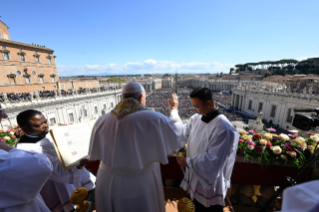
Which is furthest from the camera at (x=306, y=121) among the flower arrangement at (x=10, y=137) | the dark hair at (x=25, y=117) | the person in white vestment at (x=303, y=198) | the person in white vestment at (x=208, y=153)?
the flower arrangement at (x=10, y=137)

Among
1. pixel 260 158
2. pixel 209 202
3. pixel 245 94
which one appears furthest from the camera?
pixel 245 94

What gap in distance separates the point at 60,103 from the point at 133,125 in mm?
22275

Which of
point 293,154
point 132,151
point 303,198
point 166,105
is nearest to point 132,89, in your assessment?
point 132,151

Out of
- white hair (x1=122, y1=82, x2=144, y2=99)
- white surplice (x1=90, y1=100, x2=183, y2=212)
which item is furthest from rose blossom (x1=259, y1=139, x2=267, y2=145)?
white hair (x1=122, y1=82, x2=144, y2=99)

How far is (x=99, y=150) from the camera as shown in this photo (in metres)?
1.70

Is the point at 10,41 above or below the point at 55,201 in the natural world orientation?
above

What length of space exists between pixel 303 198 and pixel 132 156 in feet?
4.15

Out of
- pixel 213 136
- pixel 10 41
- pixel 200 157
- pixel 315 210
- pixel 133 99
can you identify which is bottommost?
pixel 200 157

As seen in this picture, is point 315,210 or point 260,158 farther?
point 260,158

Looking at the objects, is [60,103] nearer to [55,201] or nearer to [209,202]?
[55,201]

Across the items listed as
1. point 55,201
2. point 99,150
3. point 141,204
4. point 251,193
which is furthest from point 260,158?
point 55,201

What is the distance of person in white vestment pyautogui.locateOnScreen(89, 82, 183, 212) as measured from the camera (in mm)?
1466

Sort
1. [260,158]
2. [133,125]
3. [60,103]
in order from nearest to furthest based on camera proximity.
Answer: [133,125] < [260,158] < [60,103]

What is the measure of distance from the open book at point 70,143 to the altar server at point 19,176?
0.52 metres
